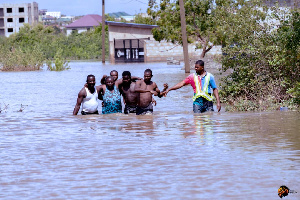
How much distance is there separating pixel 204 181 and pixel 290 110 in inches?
327

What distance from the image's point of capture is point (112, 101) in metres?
15.5

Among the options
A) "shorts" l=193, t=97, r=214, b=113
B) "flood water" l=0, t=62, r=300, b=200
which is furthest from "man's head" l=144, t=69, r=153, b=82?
"shorts" l=193, t=97, r=214, b=113

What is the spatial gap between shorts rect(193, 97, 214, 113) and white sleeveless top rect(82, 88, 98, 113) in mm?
2491

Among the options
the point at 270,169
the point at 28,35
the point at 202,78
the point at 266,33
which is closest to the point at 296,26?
the point at 266,33

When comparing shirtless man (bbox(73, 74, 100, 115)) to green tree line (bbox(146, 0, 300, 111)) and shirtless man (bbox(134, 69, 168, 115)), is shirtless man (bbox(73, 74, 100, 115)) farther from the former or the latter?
green tree line (bbox(146, 0, 300, 111))

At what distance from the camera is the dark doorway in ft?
250

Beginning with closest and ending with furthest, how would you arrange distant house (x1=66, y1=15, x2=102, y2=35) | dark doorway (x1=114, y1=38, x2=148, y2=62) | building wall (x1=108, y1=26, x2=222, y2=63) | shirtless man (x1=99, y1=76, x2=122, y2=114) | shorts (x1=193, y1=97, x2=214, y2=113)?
shorts (x1=193, y1=97, x2=214, y2=113) < shirtless man (x1=99, y1=76, x2=122, y2=114) < building wall (x1=108, y1=26, x2=222, y2=63) < dark doorway (x1=114, y1=38, x2=148, y2=62) < distant house (x1=66, y1=15, x2=102, y2=35)

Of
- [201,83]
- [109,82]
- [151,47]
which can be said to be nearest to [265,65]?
[201,83]

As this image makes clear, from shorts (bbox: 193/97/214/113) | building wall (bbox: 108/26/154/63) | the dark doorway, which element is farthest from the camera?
the dark doorway

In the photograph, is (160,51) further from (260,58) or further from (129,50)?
(260,58)

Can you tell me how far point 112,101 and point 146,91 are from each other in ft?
2.91

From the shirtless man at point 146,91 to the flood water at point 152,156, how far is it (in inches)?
8.8

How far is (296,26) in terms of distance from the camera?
54.4 feet

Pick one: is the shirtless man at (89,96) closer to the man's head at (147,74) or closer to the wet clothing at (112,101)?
the wet clothing at (112,101)
